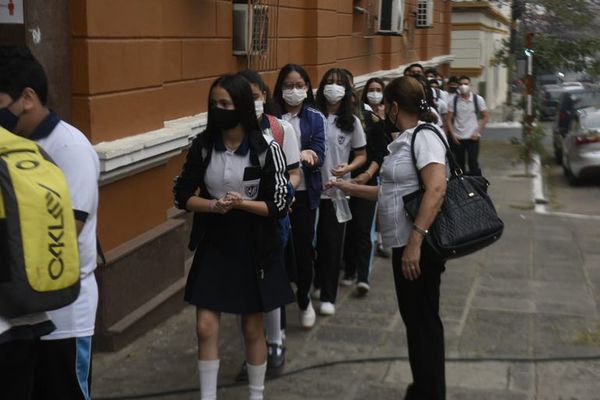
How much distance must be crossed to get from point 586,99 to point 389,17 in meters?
6.52

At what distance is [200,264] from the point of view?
495cm

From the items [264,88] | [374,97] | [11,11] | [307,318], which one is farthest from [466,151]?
[11,11]

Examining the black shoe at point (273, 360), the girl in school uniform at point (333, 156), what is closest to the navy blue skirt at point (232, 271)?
the black shoe at point (273, 360)

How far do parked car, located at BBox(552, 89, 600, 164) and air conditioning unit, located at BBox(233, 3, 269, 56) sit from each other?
11249 millimetres

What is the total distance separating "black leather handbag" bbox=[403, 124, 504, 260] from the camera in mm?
4746

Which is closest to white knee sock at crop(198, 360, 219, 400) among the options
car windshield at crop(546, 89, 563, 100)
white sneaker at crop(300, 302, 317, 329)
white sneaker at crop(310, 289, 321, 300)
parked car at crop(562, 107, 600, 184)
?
white sneaker at crop(300, 302, 317, 329)

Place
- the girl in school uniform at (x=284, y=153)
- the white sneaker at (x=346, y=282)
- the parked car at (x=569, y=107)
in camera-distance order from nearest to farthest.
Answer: the girl in school uniform at (x=284, y=153)
the white sneaker at (x=346, y=282)
the parked car at (x=569, y=107)

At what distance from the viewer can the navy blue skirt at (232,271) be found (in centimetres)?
489

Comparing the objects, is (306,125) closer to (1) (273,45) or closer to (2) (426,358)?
(2) (426,358)

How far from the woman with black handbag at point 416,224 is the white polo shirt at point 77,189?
67.7 inches

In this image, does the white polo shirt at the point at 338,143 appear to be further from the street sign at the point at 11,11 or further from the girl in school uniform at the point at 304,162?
the street sign at the point at 11,11

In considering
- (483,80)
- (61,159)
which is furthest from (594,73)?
(483,80)

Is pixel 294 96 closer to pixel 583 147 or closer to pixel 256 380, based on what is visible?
pixel 256 380

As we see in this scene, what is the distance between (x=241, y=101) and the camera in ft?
15.8
